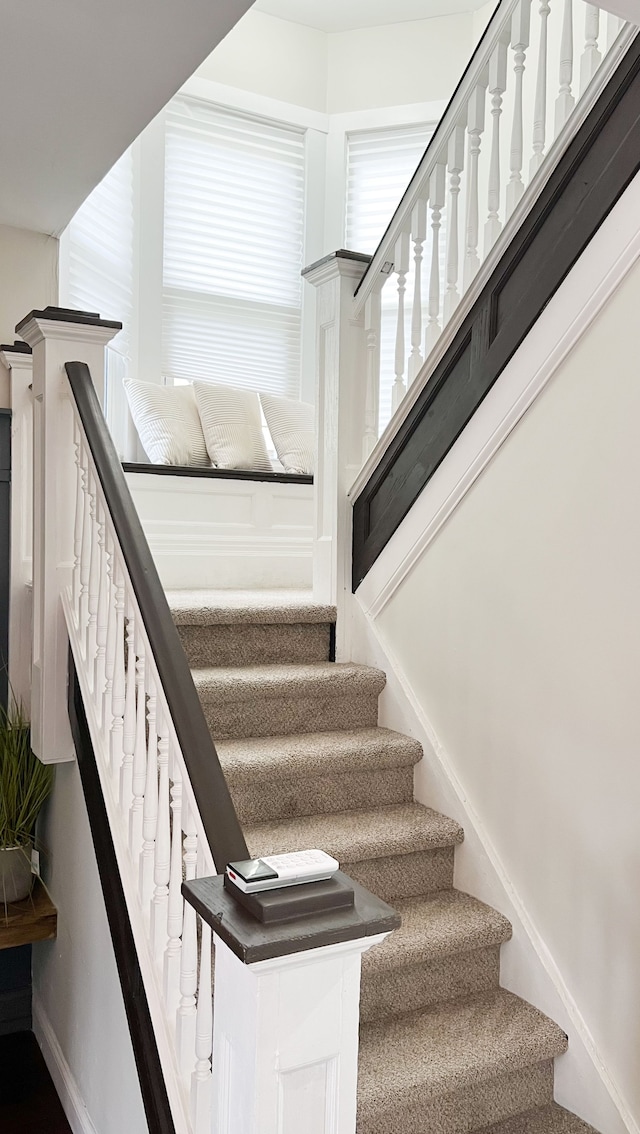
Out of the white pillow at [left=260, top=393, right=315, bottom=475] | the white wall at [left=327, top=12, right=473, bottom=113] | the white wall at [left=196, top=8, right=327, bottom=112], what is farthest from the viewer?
the white wall at [left=327, top=12, right=473, bottom=113]

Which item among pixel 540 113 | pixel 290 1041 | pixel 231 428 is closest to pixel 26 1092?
pixel 290 1041

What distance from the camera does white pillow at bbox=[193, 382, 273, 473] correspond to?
4.09 m

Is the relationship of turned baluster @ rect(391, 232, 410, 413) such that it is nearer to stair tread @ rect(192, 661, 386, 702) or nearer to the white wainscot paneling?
stair tread @ rect(192, 661, 386, 702)

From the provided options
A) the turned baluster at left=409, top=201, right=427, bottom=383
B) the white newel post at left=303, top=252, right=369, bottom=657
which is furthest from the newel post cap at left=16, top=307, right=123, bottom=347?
the turned baluster at left=409, top=201, right=427, bottom=383

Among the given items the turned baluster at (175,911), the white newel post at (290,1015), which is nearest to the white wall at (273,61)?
the turned baluster at (175,911)

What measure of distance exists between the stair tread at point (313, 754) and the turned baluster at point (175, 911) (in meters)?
0.68

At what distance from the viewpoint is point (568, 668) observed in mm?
2213

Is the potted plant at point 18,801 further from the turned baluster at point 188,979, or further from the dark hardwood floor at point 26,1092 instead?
the turned baluster at point 188,979

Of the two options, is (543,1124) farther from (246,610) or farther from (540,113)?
(540,113)

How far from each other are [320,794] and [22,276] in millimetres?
2282

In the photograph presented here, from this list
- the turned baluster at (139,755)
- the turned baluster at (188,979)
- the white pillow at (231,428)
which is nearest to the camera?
the turned baluster at (188,979)

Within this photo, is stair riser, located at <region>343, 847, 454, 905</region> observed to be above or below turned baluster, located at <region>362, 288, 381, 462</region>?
below

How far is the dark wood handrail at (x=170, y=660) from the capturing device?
1.52 metres

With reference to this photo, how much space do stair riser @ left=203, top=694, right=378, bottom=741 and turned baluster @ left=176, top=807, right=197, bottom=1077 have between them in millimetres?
1051
